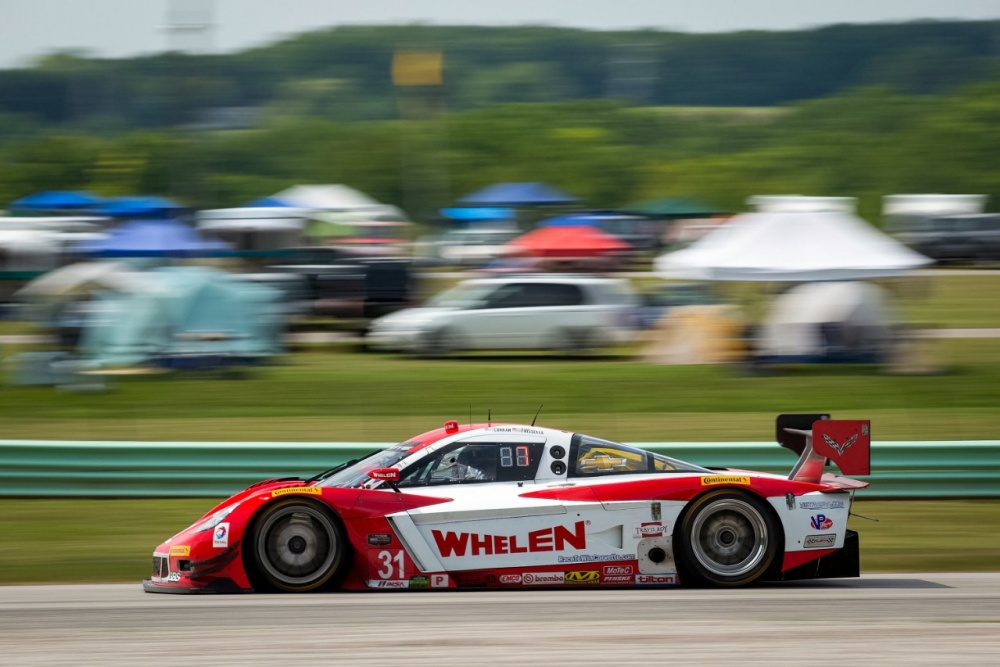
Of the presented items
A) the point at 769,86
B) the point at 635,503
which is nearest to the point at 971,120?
the point at 769,86

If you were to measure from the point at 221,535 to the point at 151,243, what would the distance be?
15421 millimetres

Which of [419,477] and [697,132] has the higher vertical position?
[697,132]

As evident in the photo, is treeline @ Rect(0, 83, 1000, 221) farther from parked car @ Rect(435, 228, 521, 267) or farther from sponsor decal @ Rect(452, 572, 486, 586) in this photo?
sponsor decal @ Rect(452, 572, 486, 586)

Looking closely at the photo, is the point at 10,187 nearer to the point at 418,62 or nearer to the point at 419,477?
the point at 418,62

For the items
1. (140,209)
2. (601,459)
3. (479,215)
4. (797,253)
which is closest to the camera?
(601,459)

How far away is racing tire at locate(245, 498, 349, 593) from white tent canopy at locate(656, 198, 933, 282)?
39.7 ft

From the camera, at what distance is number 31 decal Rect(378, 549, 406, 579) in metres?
7.18

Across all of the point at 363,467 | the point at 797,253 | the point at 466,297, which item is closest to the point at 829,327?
the point at 797,253

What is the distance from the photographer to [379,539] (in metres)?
7.15

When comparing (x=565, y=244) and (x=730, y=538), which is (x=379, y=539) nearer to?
(x=730, y=538)

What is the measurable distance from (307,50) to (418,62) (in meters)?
92.6

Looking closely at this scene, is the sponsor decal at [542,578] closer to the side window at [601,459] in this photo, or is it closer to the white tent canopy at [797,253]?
the side window at [601,459]

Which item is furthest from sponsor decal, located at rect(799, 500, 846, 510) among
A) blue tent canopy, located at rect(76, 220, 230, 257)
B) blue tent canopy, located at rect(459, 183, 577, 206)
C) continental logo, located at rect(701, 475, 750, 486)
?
blue tent canopy, located at rect(459, 183, 577, 206)

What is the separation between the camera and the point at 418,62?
116ft
